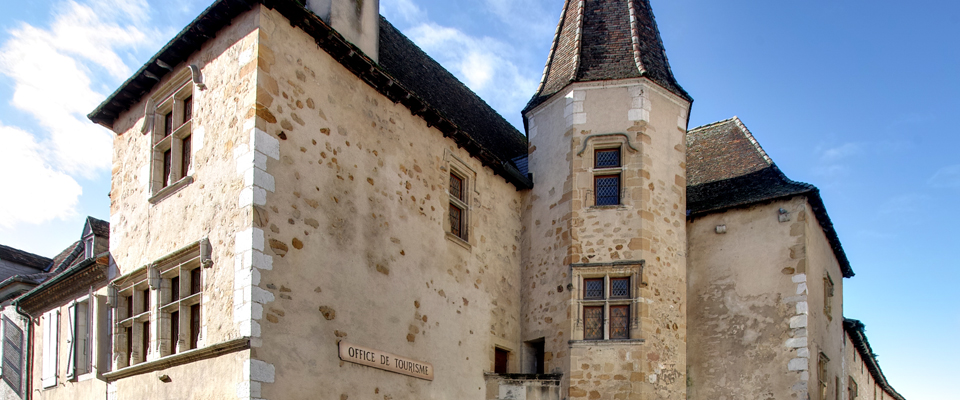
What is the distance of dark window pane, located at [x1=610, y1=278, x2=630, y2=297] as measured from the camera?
12.8m

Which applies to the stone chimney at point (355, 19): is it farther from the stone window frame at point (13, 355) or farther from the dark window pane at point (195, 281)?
the stone window frame at point (13, 355)

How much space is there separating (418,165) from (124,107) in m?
4.36

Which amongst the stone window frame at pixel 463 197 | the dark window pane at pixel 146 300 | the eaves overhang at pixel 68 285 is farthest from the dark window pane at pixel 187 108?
the stone window frame at pixel 463 197

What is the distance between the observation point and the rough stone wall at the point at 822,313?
1342 centimetres

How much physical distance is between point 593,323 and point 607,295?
0.51 meters

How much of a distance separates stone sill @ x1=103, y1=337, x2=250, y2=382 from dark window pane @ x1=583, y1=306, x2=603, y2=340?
609 cm

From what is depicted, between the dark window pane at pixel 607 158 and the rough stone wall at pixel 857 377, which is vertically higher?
the dark window pane at pixel 607 158

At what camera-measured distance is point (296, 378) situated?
869 centimetres

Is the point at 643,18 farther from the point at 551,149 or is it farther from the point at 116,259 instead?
the point at 116,259

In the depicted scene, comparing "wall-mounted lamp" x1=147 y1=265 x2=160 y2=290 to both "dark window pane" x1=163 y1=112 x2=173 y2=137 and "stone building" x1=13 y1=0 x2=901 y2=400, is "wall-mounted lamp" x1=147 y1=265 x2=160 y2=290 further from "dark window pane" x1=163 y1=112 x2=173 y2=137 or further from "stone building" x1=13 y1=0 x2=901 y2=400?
"dark window pane" x1=163 y1=112 x2=173 y2=137

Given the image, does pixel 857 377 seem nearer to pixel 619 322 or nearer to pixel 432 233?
pixel 619 322

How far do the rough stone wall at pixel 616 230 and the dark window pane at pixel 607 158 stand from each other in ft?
0.50

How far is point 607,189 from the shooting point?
13445 millimetres

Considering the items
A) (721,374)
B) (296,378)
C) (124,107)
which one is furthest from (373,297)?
(721,374)
